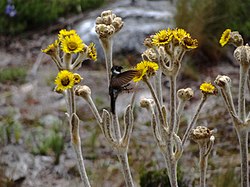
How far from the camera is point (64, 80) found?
194 cm

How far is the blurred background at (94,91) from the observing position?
3.69 metres

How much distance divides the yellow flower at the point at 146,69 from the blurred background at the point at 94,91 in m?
1.23

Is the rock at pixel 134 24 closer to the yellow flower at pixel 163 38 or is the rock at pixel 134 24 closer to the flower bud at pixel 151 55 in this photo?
the flower bud at pixel 151 55

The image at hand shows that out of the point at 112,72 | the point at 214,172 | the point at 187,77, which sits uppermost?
the point at 112,72

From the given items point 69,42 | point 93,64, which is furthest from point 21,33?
point 69,42

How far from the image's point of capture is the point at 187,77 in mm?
5164

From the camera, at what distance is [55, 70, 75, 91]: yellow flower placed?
192 cm

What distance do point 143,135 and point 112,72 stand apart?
7.52 feet

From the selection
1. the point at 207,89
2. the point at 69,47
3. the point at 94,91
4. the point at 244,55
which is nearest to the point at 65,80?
the point at 69,47

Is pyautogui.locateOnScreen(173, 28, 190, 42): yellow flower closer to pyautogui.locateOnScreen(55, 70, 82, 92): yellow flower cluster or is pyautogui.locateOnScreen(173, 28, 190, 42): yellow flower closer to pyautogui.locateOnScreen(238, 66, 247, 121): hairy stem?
pyautogui.locateOnScreen(238, 66, 247, 121): hairy stem

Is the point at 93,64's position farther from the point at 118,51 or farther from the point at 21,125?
the point at 21,125

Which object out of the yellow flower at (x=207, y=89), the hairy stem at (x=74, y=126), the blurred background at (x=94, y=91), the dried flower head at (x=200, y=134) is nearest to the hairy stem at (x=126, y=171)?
the hairy stem at (x=74, y=126)

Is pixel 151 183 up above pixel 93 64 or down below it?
below

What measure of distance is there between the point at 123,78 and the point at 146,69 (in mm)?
85
